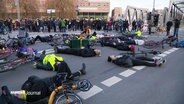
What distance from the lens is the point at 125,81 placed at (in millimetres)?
9133

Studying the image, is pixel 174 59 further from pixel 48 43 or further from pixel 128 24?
pixel 128 24

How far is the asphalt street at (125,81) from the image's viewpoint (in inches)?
287

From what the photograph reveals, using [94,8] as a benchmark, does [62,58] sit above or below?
below

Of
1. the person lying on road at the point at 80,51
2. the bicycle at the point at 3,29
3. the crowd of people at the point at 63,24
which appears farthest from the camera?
the crowd of people at the point at 63,24

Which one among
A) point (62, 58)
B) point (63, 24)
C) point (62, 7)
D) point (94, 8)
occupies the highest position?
point (94, 8)

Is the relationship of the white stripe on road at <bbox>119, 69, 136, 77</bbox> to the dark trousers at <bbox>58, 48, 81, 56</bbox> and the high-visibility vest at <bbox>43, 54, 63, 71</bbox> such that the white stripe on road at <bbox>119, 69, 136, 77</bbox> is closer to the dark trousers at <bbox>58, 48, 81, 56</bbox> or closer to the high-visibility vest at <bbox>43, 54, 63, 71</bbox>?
the high-visibility vest at <bbox>43, 54, 63, 71</bbox>

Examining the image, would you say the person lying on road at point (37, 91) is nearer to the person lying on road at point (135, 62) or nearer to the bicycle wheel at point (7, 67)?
the bicycle wheel at point (7, 67)

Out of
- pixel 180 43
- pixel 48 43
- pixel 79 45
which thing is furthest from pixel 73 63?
pixel 180 43

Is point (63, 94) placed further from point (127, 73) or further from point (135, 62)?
point (135, 62)

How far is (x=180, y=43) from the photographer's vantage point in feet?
63.4

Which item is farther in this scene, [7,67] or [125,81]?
[7,67]

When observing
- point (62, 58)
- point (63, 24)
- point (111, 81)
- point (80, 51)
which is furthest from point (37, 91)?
point (63, 24)

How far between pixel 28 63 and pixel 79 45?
417 cm

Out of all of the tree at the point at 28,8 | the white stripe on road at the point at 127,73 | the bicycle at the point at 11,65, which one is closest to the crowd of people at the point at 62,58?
the bicycle at the point at 11,65
